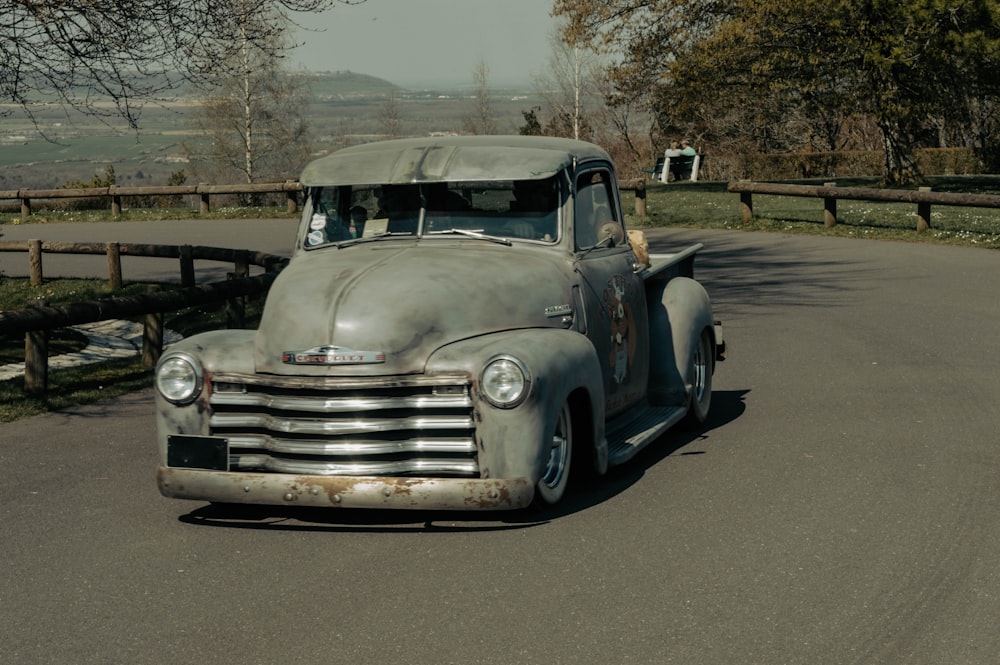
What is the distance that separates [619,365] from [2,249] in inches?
621

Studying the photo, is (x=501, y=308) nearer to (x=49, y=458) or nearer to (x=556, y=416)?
(x=556, y=416)

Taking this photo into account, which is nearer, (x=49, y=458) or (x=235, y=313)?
(x=49, y=458)

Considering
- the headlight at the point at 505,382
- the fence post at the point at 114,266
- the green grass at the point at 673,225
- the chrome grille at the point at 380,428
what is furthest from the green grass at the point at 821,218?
the chrome grille at the point at 380,428

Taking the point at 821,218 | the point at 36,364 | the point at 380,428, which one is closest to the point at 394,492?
the point at 380,428

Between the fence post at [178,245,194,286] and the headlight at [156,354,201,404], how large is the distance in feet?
36.5

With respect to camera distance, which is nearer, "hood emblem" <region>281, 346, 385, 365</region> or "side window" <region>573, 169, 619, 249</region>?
"hood emblem" <region>281, 346, 385, 365</region>

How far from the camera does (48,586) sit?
636cm

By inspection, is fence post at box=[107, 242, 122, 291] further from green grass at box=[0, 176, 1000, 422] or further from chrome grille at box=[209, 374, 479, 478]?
chrome grille at box=[209, 374, 479, 478]

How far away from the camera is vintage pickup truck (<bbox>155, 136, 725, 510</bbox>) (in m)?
6.92

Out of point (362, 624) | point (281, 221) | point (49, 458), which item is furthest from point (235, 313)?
point (281, 221)

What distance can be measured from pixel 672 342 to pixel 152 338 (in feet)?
20.4

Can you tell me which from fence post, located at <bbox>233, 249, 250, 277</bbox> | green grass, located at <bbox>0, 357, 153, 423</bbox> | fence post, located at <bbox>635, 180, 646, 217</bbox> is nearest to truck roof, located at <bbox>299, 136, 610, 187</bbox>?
green grass, located at <bbox>0, 357, 153, 423</bbox>

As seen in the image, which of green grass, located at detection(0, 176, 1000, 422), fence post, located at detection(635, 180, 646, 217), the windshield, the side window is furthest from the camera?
fence post, located at detection(635, 180, 646, 217)

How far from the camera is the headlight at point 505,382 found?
6.89m
